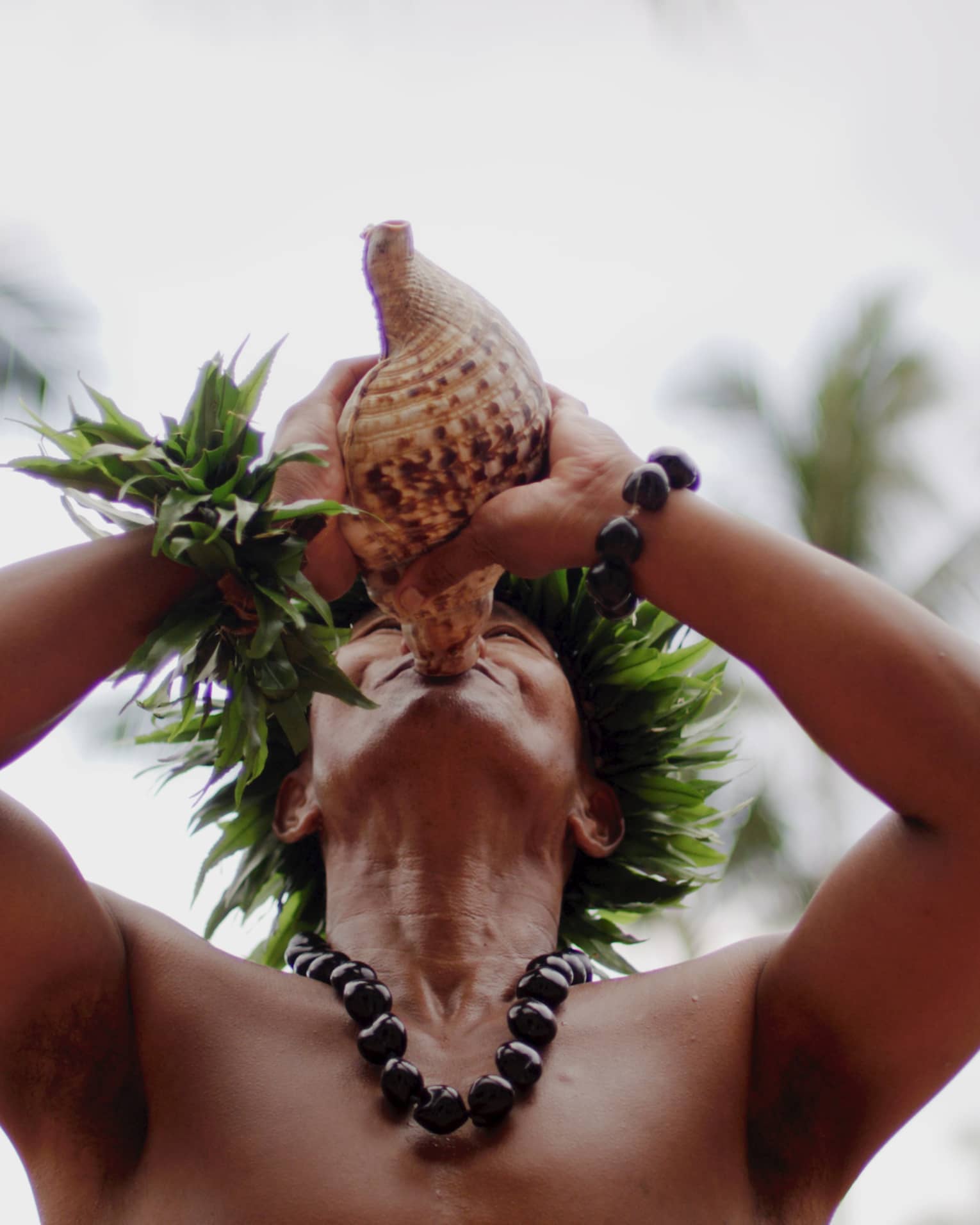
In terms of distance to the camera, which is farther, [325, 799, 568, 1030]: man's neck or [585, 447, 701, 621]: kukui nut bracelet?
[325, 799, 568, 1030]: man's neck

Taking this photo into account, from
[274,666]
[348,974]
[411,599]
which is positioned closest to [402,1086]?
[348,974]

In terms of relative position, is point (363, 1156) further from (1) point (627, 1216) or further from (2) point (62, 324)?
(2) point (62, 324)

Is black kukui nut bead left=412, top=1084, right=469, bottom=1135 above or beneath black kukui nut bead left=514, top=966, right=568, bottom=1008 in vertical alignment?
beneath

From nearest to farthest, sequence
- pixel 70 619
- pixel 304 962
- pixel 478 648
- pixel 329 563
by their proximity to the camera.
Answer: pixel 70 619 → pixel 329 563 → pixel 304 962 → pixel 478 648

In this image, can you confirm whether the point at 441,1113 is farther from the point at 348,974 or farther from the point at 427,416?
the point at 427,416

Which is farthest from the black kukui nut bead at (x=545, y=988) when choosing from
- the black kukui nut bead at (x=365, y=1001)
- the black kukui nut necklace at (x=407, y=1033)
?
the black kukui nut bead at (x=365, y=1001)

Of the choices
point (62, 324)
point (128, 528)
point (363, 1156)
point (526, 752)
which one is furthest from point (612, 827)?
point (62, 324)

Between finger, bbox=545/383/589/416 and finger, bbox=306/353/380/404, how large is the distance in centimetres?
35

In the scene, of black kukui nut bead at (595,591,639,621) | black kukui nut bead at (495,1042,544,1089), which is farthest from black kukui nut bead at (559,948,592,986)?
black kukui nut bead at (595,591,639,621)

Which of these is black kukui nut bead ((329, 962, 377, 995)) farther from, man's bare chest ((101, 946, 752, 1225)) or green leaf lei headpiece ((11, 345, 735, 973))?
green leaf lei headpiece ((11, 345, 735, 973))

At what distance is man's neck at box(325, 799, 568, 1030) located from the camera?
268 centimetres

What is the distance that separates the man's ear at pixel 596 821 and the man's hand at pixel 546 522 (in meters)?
0.81

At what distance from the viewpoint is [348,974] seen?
2.59 m

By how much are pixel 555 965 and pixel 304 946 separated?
0.54m
